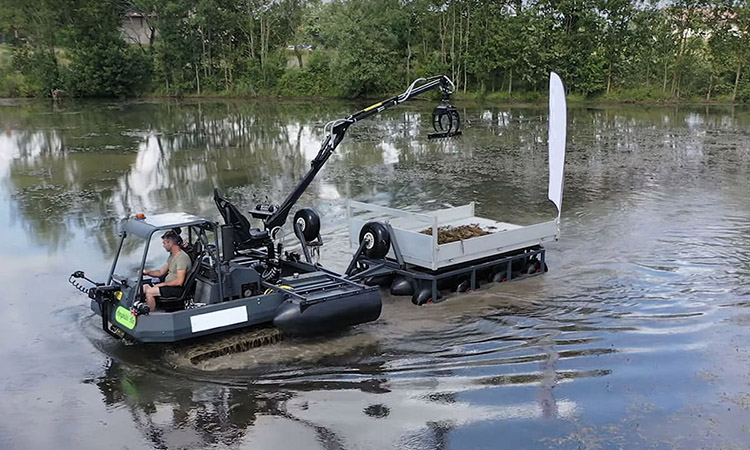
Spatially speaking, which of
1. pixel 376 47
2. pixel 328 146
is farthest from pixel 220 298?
pixel 376 47

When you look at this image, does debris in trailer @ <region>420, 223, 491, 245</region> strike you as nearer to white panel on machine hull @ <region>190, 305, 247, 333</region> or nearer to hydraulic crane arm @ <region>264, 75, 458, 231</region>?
hydraulic crane arm @ <region>264, 75, 458, 231</region>

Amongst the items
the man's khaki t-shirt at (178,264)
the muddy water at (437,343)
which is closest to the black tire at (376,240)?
the muddy water at (437,343)

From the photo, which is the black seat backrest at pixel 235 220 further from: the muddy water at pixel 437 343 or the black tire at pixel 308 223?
the muddy water at pixel 437 343

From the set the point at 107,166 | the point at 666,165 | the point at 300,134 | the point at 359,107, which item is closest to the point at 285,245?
the point at 107,166

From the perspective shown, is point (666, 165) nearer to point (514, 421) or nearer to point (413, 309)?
point (413, 309)

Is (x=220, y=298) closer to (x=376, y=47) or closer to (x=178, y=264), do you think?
(x=178, y=264)

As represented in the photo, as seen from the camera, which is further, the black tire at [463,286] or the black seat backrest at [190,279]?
the black tire at [463,286]

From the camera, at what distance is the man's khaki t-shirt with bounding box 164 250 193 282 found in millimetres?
8477

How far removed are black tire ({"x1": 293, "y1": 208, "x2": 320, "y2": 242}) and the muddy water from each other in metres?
1.36

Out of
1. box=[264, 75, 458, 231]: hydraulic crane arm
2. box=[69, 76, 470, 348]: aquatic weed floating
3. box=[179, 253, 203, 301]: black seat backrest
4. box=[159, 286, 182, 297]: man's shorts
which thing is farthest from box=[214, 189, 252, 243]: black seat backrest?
box=[159, 286, 182, 297]: man's shorts

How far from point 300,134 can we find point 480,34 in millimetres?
20969

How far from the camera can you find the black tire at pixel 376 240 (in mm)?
10078

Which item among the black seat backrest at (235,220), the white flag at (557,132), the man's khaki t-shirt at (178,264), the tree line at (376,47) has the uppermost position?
the tree line at (376,47)

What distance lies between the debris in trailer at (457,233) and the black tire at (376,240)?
872 mm
